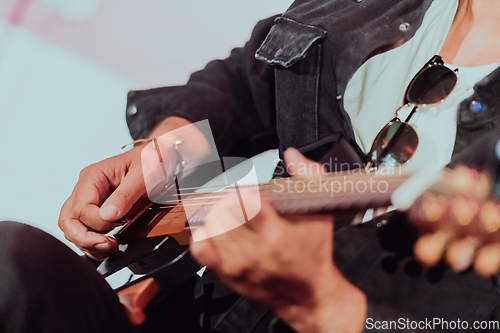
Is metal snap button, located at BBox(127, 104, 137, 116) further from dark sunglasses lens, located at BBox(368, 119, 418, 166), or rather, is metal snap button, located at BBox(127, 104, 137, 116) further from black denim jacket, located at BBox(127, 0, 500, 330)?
dark sunglasses lens, located at BBox(368, 119, 418, 166)

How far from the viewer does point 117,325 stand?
29 cm

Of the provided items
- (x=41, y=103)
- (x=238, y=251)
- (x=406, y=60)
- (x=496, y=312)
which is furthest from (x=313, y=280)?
(x=41, y=103)

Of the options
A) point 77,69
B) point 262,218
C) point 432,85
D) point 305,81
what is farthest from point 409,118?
point 77,69

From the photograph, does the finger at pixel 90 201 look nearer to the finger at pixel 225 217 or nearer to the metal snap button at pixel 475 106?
the finger at pixel 225 217

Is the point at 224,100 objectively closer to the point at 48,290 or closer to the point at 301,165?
the point at 301,165

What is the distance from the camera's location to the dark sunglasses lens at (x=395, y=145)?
455 millimetres

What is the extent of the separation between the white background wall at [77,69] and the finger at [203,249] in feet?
1.15

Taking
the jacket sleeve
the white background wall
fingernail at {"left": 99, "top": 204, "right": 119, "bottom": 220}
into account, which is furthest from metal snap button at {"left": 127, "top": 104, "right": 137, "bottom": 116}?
fingernail at {"left": 99, "top": 204, "right": 119, "bottom": 220}

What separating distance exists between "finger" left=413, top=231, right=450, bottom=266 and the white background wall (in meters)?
0.63

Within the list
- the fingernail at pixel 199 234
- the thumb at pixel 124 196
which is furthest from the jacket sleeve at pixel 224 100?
the fingernail at pixel 199 234

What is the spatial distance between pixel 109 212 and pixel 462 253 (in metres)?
0.47

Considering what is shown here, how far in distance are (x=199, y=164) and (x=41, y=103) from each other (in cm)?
41

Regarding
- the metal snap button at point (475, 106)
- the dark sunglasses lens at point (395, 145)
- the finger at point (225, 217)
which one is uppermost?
the finger at point (225, 217)

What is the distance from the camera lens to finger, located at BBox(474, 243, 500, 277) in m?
0.37
